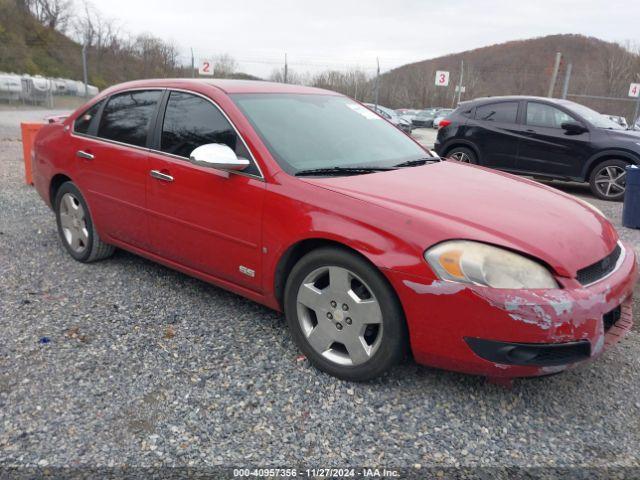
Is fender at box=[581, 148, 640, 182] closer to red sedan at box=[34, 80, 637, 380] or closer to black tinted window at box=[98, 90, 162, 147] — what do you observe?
red sedan at box=[34, 80, 637, 380]

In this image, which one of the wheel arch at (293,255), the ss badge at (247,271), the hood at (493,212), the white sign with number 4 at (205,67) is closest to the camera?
the hood at (493,212)

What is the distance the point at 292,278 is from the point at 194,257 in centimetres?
89

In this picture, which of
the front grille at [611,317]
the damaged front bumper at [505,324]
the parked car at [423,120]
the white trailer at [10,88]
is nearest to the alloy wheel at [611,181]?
the front grille at [611,317]

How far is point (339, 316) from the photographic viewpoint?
2828 millimetres

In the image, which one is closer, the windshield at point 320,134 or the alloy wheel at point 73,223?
the windshield at point 320,134

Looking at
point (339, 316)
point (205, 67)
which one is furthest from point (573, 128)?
point (205, 67)

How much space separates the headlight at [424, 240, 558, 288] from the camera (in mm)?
2404

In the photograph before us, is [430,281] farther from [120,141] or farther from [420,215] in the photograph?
[120,141]

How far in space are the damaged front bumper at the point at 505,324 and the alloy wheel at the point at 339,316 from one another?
9.2 inches

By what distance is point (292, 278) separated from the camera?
2.99 meters

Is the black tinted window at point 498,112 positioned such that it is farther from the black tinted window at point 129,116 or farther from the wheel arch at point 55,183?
the wheel arch at point 55,183

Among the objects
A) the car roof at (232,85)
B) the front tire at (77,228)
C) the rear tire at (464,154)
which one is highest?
the car roof at (232,85)

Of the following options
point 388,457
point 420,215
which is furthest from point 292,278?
point 388,457

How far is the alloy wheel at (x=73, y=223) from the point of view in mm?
4496
